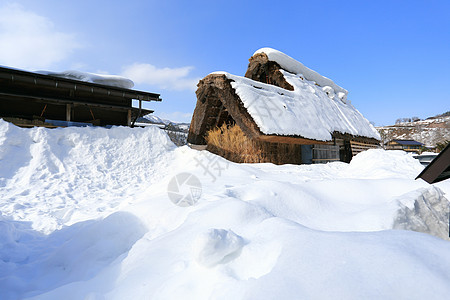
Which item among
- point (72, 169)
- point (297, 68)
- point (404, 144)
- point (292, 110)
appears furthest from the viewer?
point (404, 144)

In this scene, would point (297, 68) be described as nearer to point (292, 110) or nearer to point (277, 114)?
point (292, 110)

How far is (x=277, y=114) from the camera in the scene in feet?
23.4

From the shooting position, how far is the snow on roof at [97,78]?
26.4 ft

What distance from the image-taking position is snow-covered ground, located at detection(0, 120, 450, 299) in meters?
1.05

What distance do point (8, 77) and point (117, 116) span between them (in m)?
3.85

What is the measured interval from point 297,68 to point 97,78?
9.57 metres

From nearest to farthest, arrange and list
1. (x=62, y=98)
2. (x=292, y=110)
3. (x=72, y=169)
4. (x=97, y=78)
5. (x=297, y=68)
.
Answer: (x=72, y=169) → (x=62, y=98) → (x=292, y=110) → (x=97, y=78) → (x=297, y=68)

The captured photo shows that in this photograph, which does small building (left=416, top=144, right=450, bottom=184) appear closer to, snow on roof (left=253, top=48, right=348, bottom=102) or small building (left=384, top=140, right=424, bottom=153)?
snow on roof (left=253, top=48, right=348, bottom=102)

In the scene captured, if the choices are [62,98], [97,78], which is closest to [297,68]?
[97,78]

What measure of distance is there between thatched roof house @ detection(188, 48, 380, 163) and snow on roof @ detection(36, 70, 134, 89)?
3105mm

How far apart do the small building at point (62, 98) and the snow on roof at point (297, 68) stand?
19.0 ft

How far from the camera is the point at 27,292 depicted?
162cm

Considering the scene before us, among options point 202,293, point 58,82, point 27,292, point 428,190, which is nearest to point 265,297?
point 202,293

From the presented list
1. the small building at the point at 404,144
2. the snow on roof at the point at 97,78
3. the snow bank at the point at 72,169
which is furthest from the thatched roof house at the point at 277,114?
the small building at the point at 404,144
